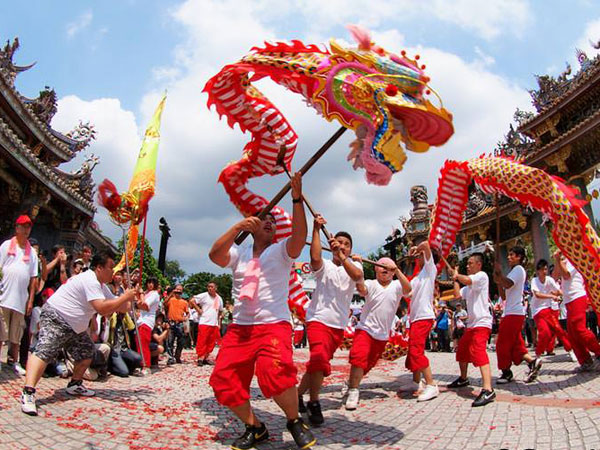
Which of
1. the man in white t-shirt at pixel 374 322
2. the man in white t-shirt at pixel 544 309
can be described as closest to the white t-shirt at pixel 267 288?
the man in white t-shirt at pixel 374 322

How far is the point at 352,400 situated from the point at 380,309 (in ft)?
3.34

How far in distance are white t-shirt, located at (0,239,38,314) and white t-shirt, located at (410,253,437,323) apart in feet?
15.7

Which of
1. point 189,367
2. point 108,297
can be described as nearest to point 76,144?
point 189,367

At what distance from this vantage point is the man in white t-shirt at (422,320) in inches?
188

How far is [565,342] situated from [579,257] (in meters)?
2.57

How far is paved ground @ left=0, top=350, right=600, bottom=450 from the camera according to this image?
10.2 ft

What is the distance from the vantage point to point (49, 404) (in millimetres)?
4066

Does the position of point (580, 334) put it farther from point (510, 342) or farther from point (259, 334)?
point (259, 334)

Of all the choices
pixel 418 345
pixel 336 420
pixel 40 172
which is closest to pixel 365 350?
pixel 418 345

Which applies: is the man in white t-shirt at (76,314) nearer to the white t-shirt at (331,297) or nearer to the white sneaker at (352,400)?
the white t-shirt at (331,297)

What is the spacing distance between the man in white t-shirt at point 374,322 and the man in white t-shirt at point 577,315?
2605mm

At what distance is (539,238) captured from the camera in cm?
1664

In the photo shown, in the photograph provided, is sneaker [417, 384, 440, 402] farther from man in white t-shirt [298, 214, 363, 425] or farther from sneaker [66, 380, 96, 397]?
sneaker [66, 380, 96, 397]

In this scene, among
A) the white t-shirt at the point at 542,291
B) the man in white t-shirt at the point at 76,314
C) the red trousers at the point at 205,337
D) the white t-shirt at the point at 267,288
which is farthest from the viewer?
the red trousers at the point at 205,337
